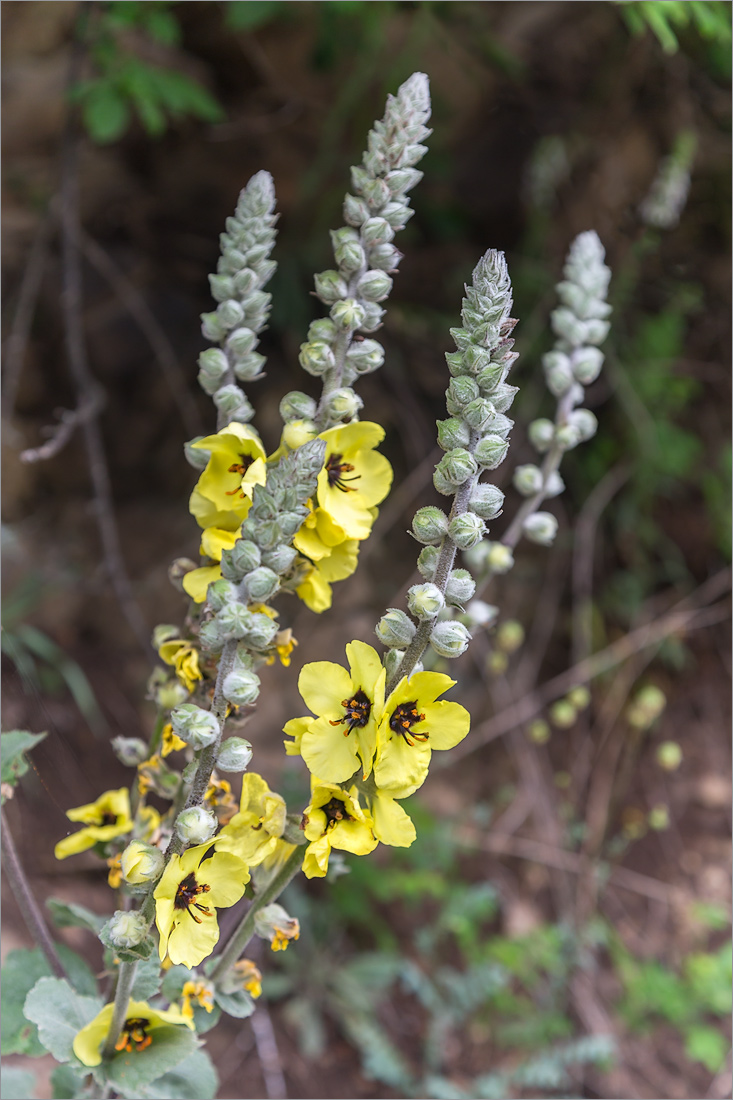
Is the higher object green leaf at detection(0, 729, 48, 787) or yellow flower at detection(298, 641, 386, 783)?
yellow flower at detection(298, 641, 386, 783)

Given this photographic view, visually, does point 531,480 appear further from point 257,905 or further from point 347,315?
point 257,905

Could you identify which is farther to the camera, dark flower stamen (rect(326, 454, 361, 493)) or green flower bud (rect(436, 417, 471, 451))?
dark flower stamen (rect(326, 454, 361, 493))

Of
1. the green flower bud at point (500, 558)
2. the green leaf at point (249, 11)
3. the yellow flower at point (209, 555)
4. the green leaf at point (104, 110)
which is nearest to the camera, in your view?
the yellow flower at point (209, 555)

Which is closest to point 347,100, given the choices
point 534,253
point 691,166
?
point 534,253

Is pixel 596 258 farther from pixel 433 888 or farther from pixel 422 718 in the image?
pixel 433 888

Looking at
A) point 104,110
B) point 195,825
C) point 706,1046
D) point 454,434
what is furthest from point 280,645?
point 706,1046

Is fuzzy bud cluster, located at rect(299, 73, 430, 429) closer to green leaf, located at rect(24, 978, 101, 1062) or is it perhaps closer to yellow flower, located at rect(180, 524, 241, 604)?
yellow flower, located at rect(180, 524, 241, 604)

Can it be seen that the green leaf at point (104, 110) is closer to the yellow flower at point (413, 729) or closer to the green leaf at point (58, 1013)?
the yellow flower at point (413, 729)

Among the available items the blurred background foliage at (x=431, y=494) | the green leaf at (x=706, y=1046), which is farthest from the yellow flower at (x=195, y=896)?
the green leaf at (x=706, y=1046)

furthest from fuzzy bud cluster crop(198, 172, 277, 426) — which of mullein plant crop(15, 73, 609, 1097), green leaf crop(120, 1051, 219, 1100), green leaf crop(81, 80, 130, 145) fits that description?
green leaf crop(81, 80, 130, 145)
